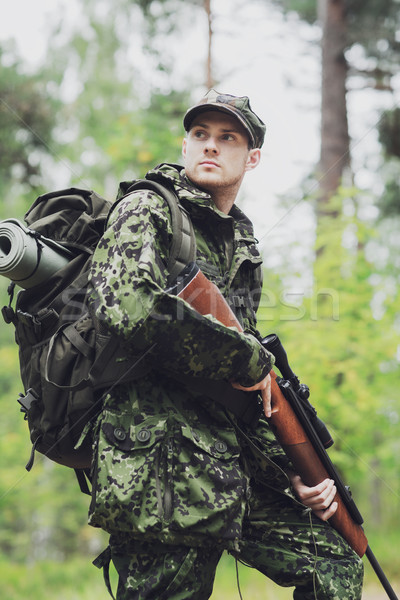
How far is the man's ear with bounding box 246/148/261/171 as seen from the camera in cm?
306

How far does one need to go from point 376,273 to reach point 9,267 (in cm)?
555

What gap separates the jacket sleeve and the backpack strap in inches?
1.5

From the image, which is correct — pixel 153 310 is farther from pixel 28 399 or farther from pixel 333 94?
pixel 333 94

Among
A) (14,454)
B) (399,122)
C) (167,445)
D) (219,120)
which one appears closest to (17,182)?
(14,454)

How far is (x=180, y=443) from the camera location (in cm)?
234

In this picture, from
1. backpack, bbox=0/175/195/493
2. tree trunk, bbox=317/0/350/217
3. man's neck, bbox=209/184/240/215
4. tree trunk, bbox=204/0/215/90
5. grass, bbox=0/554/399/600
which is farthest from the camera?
tree trunk, bbox=317/0/350/217

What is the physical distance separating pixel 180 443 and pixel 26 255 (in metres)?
0.92

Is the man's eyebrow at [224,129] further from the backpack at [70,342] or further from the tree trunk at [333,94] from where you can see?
the tree trunk at [333,94]

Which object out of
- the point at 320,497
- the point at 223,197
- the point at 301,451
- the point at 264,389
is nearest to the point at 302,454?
the point at 301,451

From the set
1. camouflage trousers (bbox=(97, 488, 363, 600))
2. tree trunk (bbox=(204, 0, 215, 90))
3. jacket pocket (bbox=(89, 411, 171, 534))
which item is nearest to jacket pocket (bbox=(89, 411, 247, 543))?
jacket pocket (bbox=(89, 411, 171, 534))

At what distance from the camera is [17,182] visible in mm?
11961

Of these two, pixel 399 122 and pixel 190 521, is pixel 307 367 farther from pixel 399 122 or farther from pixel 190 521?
pixel 399 122

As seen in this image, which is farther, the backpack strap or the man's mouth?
the man's mouth

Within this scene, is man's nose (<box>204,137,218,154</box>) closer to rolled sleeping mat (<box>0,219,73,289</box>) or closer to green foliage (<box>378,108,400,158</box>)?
rolled sleeping mat (<box>0,219,73,289</box>)
